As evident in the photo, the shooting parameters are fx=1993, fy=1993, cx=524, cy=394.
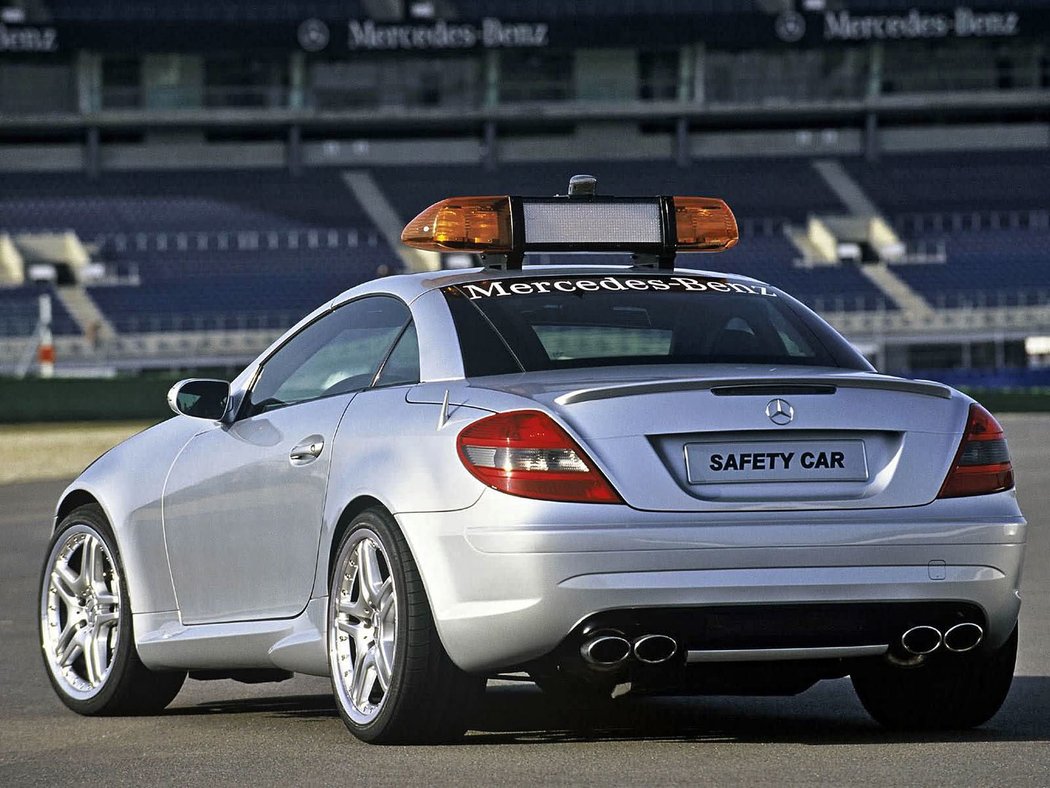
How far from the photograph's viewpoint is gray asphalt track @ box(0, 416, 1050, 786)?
4727 mm

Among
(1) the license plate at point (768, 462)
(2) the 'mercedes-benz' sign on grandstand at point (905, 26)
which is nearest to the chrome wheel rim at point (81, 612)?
(1) the license plate at point (768, 462)

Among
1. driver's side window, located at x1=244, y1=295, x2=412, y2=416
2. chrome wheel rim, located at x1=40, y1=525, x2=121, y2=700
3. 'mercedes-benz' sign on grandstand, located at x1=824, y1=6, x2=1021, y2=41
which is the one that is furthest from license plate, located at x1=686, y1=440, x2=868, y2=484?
'mercedes-benz' sign on grandstand, located at x1=824, y1=6, x2=1021, y2=41

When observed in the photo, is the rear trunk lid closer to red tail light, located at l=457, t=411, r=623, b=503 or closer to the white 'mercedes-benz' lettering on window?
red tail light, located at l=457, t=411, r=623, b=503

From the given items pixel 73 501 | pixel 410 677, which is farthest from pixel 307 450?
pixel 73 501

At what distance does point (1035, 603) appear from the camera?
9820mm

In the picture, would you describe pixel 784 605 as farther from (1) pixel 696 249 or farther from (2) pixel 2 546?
(2) pixel 2 546

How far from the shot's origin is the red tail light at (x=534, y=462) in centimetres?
479

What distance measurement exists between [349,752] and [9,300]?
49921 mm

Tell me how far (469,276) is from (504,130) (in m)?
60.7

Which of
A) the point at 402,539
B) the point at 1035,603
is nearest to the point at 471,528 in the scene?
the point at 402,539

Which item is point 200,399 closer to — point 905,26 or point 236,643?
point 236,643

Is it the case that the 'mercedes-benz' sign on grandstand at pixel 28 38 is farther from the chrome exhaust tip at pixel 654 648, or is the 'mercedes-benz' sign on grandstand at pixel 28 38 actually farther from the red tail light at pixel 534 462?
the chrome exhaust tip at pixel 654 648

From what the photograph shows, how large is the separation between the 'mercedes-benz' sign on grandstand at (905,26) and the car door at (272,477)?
200 feet

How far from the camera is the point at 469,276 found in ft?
19.0
